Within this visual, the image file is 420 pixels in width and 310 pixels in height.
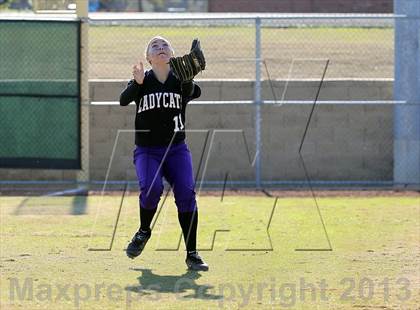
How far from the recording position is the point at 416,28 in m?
15.2

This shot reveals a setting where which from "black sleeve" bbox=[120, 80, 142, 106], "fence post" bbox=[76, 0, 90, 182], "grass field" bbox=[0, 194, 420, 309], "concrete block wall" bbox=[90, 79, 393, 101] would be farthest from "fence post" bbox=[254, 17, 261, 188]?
"black sleeve" bbox=[120, 80, 142, 106]

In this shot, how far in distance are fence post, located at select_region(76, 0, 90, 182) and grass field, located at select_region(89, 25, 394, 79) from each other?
3155mm

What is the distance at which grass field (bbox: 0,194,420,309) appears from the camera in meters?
7.47

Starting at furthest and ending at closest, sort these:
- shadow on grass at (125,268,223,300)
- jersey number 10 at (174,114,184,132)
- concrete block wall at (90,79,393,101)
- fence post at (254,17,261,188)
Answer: concrete block wall at (90,79,393,101), fence post at (254,17,261,188), jersey number 10 at (174,114,184,132), shadow on grass at (125,268,223,300)

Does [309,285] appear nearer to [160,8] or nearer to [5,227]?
[5,227]

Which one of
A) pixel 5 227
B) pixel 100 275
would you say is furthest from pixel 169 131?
pixel 5 227

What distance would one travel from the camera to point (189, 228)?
337 inches

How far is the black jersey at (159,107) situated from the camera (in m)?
8.57

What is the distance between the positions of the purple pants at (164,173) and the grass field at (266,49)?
8618mm

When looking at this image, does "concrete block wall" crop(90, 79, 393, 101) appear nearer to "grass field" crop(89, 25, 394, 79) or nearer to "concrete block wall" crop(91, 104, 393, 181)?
"concrete block wall" crop(91, 104, 393, 181)

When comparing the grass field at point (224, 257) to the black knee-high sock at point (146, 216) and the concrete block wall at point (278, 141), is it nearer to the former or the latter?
the black knee-high sock at point (146, 216)

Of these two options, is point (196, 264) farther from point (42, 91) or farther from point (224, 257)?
point (42, 91)

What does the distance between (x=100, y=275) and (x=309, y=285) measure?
167 centimetres

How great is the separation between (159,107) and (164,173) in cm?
55
